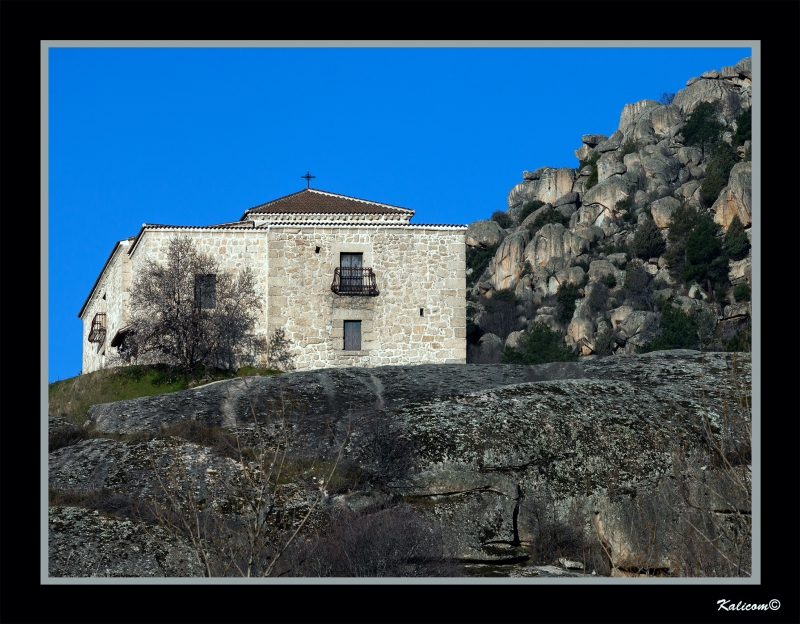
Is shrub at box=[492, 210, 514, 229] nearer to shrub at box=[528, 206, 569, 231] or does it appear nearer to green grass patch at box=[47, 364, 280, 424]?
shrub at box=[528, 206, 569, 231]

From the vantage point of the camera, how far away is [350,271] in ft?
128

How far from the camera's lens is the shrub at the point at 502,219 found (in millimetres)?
125500

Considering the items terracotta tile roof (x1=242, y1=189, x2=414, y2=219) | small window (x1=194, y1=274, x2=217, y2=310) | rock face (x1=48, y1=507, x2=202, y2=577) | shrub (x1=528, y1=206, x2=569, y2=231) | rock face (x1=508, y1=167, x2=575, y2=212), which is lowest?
rock face (x1=48, y1=507, x2=202, y2=577)

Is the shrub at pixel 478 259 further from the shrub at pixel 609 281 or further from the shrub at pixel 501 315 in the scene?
the shrub at pixel 609 281

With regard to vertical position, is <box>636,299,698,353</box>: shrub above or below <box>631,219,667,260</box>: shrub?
below

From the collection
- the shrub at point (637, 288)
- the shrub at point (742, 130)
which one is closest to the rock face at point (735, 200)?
the shrub at point (637, 288)

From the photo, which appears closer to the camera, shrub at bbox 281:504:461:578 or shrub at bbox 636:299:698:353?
shrub at bbox 281:504:461:578

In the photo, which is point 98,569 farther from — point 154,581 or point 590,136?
point 590,136

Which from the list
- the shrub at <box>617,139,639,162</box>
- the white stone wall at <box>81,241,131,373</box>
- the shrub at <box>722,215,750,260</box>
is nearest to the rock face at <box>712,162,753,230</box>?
the shrub at <box>722,215,750,260</box>

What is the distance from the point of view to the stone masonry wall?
38344 millimetres

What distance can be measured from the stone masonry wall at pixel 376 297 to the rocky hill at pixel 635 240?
2976cm

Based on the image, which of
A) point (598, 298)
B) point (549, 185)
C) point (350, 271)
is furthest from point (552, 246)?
point (350, 271)

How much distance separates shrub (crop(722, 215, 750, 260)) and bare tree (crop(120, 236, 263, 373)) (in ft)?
205
